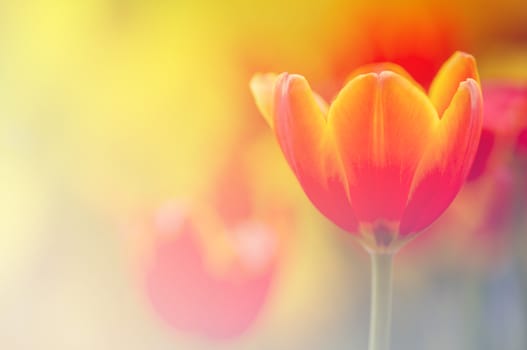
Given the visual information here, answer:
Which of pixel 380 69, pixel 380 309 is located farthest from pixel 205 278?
pixel 380 69

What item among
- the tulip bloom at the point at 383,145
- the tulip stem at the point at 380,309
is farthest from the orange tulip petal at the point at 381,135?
the tulip stem at the point at 380,309

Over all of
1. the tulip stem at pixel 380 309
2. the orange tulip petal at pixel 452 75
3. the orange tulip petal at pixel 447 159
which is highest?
the orange tulip petal at pixel 452 75

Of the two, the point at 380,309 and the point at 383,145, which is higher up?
the point at 383,145

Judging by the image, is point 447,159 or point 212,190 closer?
point 447,159

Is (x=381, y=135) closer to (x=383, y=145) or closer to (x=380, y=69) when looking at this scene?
(x=383, y=145)

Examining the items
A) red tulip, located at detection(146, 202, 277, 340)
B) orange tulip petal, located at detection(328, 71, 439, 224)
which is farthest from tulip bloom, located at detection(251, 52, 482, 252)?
red tulip, located at detection(146, 202, 277, 340)

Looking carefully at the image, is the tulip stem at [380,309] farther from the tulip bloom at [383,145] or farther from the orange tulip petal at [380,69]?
the orange tulip petal at [380,69]

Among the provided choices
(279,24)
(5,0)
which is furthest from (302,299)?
(5,0)

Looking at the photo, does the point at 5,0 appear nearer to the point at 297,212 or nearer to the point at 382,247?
the point at 297,212
